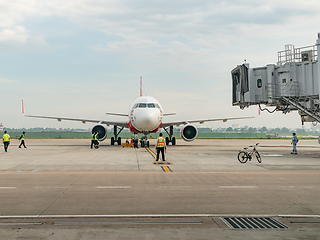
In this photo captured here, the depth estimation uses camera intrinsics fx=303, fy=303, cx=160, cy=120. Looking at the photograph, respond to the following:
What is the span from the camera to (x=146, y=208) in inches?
269

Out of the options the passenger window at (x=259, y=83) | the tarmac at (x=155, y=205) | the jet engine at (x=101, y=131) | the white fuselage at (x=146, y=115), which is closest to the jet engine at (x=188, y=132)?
the white fuselage at (x=146, y=115)

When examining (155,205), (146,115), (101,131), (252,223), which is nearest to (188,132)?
(146,115)

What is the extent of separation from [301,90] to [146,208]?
2046 cm

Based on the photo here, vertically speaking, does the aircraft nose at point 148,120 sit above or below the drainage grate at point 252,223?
above

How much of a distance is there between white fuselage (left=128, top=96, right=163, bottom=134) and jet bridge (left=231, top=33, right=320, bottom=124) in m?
7.85

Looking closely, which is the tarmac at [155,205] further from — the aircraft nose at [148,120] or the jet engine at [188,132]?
the jet engine at [188,132]

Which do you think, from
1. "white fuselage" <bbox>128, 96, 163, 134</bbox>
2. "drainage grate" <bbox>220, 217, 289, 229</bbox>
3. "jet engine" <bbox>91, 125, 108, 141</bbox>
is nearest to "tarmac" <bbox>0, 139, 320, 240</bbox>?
"drainage grate" <bbox>220, 217, 289, 229</bbox>

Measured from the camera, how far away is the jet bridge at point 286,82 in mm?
22953

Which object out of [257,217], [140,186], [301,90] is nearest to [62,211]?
[140,186]

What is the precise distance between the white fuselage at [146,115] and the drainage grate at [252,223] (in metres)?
22.2

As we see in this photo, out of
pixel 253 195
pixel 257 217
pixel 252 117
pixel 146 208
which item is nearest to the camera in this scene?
pixel 257 217

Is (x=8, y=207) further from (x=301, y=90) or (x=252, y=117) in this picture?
(x=252, y=117)

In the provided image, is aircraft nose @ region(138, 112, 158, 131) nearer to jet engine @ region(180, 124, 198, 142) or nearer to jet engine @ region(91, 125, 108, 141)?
jet engine @ region(180, 124, 198, 142)

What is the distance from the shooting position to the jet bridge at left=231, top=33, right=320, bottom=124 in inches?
904
